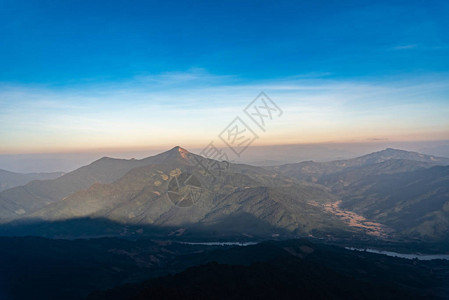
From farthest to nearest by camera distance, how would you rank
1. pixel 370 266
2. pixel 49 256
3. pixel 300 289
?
1. pixel 49 256
2. pixel 370 266
3. pixel 300 289

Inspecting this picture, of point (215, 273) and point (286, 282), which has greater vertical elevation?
point (215, 273)

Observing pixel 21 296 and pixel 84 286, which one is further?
pixel 84 286

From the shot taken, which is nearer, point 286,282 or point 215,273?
point 286,282

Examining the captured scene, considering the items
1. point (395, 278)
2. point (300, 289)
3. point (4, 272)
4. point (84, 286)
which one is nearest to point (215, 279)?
point (300, 289)

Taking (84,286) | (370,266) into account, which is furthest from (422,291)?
(84,286)

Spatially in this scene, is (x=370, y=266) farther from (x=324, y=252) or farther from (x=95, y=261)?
(x=95, y=261)

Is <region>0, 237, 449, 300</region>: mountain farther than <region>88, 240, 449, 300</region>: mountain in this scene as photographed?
Yes

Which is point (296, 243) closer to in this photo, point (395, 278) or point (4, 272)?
point (395, 278)

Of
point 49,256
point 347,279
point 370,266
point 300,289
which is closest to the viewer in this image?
point 300,289

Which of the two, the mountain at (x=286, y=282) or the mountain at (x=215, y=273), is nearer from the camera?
the mountain at (x=286, y=282)

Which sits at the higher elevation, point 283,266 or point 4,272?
point 283,266
